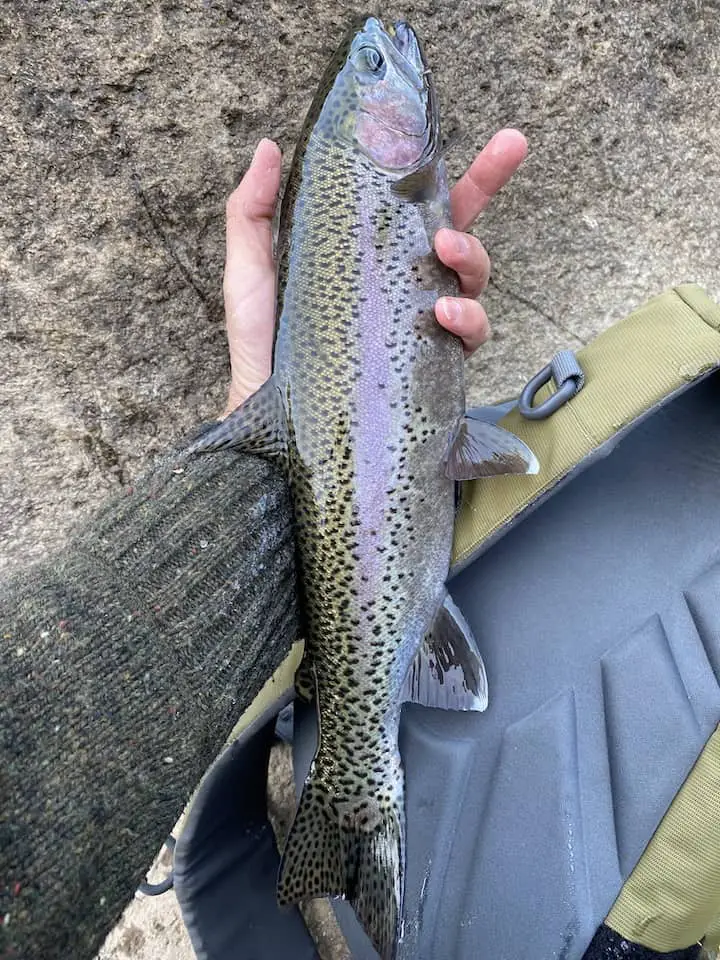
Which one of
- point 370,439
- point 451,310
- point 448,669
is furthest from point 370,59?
point 448,669

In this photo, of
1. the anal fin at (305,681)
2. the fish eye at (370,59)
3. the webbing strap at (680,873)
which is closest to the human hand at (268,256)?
the fish eye at (370,59)

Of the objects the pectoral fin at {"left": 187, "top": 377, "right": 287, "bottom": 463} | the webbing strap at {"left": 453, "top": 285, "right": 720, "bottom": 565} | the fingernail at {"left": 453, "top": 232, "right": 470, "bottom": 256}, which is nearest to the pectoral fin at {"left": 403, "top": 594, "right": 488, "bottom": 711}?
the webbing strap at {"left": 453, "top": 285, "right": 720, "bottom": 565}

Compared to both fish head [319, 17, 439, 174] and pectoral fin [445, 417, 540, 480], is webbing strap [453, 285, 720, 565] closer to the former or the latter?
pectoral fin [445, 417, 540, 480]

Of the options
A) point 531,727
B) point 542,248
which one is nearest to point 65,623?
point 531,727

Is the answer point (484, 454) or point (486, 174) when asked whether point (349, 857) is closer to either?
point (484, 454)

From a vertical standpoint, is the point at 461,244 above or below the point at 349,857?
above

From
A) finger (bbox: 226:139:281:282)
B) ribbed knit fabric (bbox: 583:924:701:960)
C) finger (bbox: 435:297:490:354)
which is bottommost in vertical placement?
ribbed knit fabric (bbox: 583:924:701:960)
